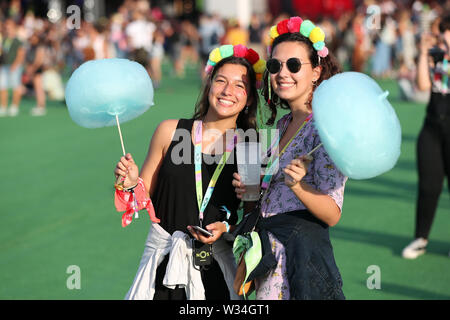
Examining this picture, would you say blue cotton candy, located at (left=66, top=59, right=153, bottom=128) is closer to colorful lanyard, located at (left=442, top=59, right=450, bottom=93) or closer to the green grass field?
the green grass field

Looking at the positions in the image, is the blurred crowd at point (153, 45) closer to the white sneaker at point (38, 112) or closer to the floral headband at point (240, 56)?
the white sneaker at point (38, 112)

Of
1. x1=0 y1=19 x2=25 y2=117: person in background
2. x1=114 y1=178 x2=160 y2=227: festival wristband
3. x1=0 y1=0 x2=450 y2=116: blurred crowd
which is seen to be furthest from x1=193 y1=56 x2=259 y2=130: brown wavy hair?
x1=0 y1=19 x2=25 y2=117: person in background

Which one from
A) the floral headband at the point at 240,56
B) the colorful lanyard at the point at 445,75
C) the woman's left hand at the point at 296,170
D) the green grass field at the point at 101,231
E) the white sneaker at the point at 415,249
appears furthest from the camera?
the white sneaker at the point at 415,249

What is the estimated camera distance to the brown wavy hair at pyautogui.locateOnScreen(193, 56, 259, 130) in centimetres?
332

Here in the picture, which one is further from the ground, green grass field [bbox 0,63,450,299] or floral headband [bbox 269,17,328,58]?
floral headband [bbox 269,17,328,58]

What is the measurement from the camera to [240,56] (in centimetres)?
331

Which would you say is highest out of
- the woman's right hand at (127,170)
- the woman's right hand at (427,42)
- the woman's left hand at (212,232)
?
the woman's right hand at (427,42)

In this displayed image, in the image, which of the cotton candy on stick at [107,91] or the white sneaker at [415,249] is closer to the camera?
the cotton candy on stick at [107,91]

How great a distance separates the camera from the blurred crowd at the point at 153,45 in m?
15.3

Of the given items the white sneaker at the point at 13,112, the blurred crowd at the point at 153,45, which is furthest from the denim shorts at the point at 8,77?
the white sneaker at the point at 13,112

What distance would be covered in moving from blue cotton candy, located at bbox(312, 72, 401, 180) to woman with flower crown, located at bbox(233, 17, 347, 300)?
0.19m

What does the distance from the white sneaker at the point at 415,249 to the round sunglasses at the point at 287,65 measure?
3.25 meters

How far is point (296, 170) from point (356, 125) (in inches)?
12.6
